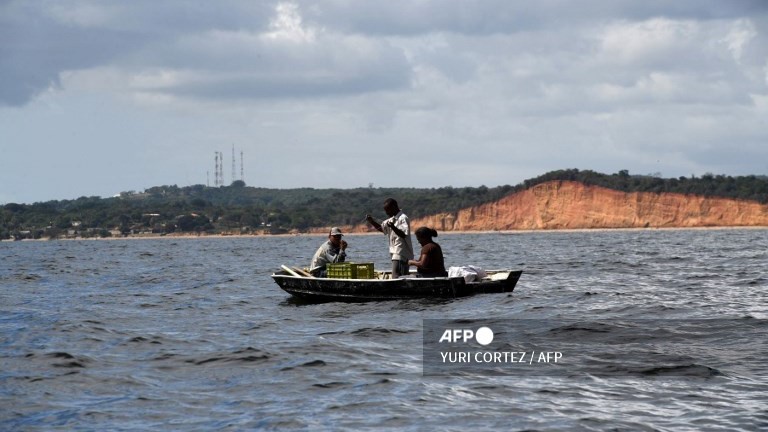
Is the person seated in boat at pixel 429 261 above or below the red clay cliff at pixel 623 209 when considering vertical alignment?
below

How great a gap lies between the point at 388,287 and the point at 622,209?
131602mm

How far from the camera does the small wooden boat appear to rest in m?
22.8

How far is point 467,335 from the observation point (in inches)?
676

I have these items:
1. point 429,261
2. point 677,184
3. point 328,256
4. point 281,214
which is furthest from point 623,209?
point 429,261

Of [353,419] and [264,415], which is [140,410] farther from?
[353,419]

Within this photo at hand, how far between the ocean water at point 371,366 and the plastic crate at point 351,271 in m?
0.75

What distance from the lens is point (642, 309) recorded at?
21109 mm

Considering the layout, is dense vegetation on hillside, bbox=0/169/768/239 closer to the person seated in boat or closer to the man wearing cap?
the man wearing cap

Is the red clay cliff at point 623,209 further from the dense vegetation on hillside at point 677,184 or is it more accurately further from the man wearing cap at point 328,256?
the man wearing cap at point 328,256

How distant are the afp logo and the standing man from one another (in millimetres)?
5312

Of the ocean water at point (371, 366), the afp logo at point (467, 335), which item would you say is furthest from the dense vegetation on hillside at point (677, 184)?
the afp logo at point (467, 335)

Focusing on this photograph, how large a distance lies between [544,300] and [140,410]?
44.0ft

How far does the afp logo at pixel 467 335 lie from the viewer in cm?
1667

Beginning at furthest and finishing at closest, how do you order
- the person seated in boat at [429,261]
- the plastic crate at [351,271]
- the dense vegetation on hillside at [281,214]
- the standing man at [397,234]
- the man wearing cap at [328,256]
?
1. the dense vegetation on hillside at [281,214]
2. the man wearing cap at [328,256]
3. the plastic crate at [351,271]
4. the person seated in boat at [429,261]
5. the standing man at [397,234]
